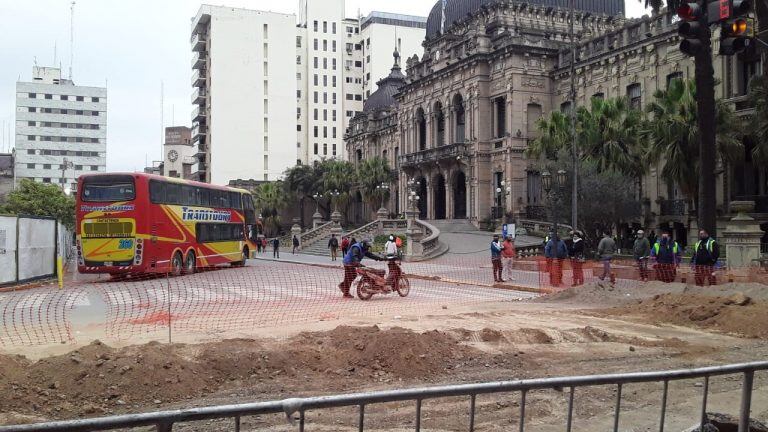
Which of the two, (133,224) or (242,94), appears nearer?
(133,224)

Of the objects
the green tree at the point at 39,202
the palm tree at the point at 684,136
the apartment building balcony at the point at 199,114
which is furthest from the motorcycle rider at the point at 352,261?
the apartment building balcony at the point at 199,114

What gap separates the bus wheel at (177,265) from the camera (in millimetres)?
26484

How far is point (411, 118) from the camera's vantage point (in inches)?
2493

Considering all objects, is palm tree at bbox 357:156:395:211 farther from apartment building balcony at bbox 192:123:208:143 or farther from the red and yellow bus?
the red and yellow bus

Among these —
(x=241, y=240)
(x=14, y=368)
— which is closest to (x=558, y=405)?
(x=14, y=368)

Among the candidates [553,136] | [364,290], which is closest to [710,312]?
[364,290]

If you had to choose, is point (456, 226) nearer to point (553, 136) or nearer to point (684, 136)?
point (553, 136)

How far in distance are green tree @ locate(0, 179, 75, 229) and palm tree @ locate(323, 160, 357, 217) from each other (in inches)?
1034

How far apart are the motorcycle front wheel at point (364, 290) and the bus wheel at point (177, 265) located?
1109 cm

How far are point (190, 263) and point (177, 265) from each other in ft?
3.51

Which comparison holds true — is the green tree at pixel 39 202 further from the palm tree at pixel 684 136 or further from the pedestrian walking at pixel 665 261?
the pedestrian walking at pixel 665 261

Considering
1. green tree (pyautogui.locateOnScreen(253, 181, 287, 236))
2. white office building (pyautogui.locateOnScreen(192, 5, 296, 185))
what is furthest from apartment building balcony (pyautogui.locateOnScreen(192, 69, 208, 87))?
green tree (pyautogui.locateOnScreen(253, 181, 287, 236))

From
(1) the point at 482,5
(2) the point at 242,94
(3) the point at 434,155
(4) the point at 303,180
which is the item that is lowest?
(4) the point at 303,180

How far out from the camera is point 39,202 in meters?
63.4
